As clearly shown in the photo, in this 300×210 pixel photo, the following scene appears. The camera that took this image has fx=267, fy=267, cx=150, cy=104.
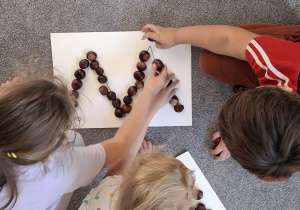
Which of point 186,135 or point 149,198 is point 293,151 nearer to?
point 149,198

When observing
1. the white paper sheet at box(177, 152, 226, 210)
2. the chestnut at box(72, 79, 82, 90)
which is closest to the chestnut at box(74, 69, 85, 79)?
the chestnut at box(72, 79, 82, 90)

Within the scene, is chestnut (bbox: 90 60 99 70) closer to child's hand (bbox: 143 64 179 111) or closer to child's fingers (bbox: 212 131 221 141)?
child's hand (bbox: 143 64 179 111)

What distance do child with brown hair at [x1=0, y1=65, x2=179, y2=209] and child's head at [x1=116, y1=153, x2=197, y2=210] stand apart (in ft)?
0.65

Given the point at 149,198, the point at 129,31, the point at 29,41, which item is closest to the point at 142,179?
the point at 149,198

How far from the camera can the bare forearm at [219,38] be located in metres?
0.81

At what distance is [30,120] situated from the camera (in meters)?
0.55

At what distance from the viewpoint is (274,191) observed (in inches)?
Result: 43.4

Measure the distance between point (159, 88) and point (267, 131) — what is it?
476mm

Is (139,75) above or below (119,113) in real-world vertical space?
above

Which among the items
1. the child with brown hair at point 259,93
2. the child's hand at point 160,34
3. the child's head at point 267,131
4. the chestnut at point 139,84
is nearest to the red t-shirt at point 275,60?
the child with brown hair at point 259,93

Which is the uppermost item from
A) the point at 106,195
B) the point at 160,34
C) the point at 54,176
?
the point at 160,34

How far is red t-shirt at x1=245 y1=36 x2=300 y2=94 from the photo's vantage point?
668 mm

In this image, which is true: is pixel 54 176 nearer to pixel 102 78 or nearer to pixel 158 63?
pixel 102 78

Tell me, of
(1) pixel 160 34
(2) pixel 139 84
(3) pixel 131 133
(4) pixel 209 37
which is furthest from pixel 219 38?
(3) pixel 131 133
